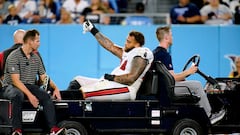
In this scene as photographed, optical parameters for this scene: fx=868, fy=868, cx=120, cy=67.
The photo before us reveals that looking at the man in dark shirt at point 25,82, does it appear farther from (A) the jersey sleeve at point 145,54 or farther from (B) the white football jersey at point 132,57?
(A) the jersey sleeve at point 145,54

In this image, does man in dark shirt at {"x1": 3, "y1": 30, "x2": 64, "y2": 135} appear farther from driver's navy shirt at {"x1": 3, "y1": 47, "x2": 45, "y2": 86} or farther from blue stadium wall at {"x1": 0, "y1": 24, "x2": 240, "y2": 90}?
blue stadium wall at {"x1": 0, "y1": 24, "x2": 240, "y2": 90}

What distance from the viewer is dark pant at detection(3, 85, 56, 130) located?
11898 mm

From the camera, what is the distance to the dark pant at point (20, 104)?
11.9m

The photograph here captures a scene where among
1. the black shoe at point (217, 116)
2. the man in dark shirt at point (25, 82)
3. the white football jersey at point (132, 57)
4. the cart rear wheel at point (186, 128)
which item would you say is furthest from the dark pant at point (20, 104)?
the black shoe at point (217, 116)

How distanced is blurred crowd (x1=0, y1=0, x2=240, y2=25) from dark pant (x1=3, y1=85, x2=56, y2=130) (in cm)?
674

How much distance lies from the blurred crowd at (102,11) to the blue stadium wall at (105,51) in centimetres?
53

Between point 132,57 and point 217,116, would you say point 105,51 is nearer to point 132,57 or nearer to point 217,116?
point 217,116

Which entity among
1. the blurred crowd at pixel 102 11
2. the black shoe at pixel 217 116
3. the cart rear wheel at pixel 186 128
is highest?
the blurred crowd at pixel 102 11

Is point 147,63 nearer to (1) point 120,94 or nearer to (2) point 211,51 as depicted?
(1) point 120,94

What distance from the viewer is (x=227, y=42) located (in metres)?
18.1

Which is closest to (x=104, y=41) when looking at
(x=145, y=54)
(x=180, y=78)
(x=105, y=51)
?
(x=145, y=54)

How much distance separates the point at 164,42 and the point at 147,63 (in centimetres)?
63

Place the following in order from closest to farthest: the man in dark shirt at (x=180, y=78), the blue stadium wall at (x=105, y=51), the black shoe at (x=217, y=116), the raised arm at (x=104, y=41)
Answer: the man in dark shirt at (x=180, y=78), the black shoe at (x=217, y=116), the raised arm at (x=104, y=41), the blue stadium wall at (x=105, y=51)

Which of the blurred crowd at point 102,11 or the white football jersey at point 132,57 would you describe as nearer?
the white football jersey at point 132,57
